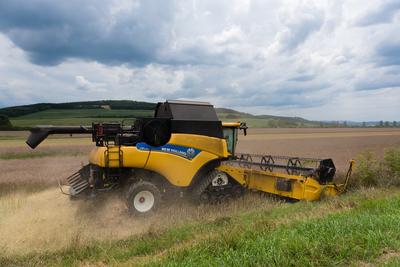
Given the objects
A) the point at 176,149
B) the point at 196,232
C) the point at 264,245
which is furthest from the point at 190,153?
the point at 264,245

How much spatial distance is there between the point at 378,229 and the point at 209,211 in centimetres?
493

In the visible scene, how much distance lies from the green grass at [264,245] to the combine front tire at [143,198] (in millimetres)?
1944

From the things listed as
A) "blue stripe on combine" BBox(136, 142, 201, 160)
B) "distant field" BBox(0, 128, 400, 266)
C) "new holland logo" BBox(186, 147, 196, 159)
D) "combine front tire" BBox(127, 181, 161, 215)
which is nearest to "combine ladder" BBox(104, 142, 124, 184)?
"blue stripe on combine" BBox(136, 142, 201, 160)

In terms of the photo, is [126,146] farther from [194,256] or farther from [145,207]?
[194,256]

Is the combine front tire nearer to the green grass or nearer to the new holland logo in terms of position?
the new holland logo

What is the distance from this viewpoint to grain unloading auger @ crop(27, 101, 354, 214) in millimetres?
9391

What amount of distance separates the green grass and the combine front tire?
194 centimetres

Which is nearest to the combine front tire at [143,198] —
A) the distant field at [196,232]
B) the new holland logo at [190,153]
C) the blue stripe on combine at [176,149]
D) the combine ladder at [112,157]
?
the distant field at [196,232]

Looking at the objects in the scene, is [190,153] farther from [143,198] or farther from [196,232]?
[196,232]

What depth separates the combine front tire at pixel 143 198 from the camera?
9172mm

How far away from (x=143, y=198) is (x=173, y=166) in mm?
1099

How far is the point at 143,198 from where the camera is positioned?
9320mm

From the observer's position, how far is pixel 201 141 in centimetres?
1007

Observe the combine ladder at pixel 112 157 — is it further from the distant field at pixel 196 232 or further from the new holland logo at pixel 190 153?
the new holland logo at pixel 190 153
